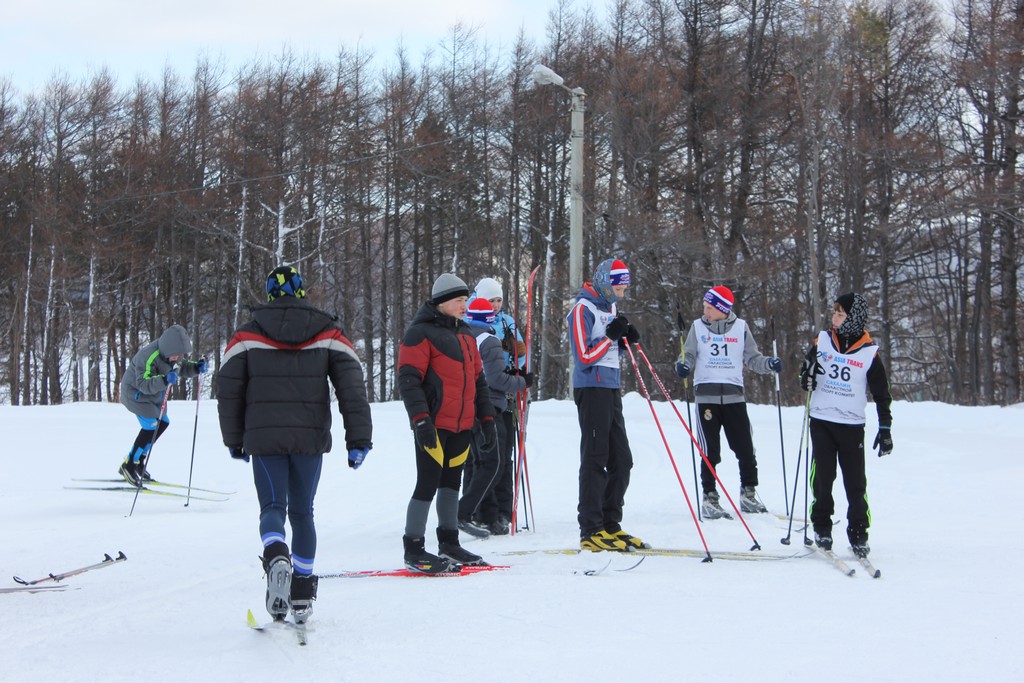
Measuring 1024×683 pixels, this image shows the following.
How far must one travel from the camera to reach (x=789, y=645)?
3717 mm

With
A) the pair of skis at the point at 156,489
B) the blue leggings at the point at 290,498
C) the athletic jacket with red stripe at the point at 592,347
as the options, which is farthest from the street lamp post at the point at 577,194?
the blue leggings at the point at 290,498

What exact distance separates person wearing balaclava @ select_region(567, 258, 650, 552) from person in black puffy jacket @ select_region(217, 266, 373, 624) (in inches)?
80.1

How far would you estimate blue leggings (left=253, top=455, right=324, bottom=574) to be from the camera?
4.11 m

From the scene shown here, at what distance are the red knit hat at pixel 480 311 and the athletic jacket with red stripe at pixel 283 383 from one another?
2.35 metres

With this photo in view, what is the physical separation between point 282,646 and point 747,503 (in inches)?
172


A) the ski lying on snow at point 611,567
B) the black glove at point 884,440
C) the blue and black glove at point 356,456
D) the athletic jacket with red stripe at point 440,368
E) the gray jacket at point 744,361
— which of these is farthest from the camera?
the gray jacket at point 744,361

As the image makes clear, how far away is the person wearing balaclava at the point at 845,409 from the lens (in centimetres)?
567

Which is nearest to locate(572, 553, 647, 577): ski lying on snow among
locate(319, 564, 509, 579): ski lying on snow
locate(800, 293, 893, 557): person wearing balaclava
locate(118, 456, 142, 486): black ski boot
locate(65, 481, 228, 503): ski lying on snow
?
locate(319, 564, 509, 579): ski lying on snow

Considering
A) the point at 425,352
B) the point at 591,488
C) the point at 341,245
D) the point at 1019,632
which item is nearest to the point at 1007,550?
the point at 1019,632

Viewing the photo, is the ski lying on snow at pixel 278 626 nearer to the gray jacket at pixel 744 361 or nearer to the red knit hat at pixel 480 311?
the red knit hat at pixel 480 311

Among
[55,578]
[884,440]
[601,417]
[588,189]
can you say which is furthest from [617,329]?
[588,189]

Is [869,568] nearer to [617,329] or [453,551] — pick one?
[617,329]

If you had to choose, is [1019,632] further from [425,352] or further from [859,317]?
[425,352]

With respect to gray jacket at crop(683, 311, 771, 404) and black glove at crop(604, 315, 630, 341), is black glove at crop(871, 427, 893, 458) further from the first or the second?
black glove at crop(604, 315, 630, 341)
